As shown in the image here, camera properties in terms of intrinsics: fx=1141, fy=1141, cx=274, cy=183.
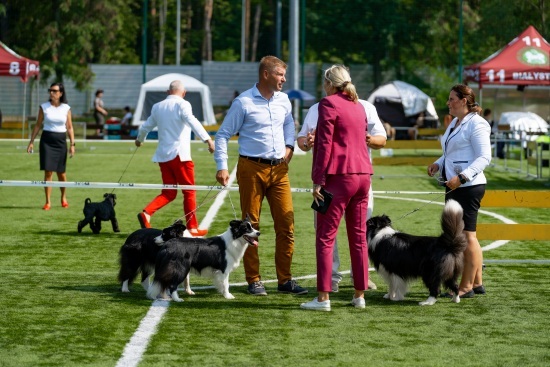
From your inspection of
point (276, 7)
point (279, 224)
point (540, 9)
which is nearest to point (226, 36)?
point (276, 7)

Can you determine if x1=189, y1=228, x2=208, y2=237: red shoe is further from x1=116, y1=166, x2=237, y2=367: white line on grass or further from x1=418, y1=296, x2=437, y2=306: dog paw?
x1=418, y1=296, x2=437, y2=306: dog paw

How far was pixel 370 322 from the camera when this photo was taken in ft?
25.6

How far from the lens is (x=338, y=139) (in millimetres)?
8031

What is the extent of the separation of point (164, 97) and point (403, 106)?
9039 mm

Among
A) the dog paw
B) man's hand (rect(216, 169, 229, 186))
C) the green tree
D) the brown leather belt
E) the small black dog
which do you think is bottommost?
the dog paw

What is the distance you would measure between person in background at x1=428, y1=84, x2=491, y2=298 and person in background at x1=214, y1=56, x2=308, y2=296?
1.20 metres

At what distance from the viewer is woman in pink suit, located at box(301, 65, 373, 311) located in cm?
798

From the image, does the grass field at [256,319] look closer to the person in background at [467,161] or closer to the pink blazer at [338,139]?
the person in background at [467,161]

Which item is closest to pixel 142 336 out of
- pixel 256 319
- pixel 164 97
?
pixel 256 319

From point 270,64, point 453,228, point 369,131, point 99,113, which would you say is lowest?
point 453,228

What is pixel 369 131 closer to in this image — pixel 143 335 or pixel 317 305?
pixel 317 305

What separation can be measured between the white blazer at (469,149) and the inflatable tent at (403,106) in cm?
3409

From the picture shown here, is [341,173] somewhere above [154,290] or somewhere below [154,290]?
above

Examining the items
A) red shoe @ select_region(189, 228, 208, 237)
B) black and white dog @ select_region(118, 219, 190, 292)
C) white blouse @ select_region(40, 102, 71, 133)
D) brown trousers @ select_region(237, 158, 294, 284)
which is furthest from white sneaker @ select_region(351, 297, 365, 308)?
white blouse @ select_region(40, 102, 71, 133)
